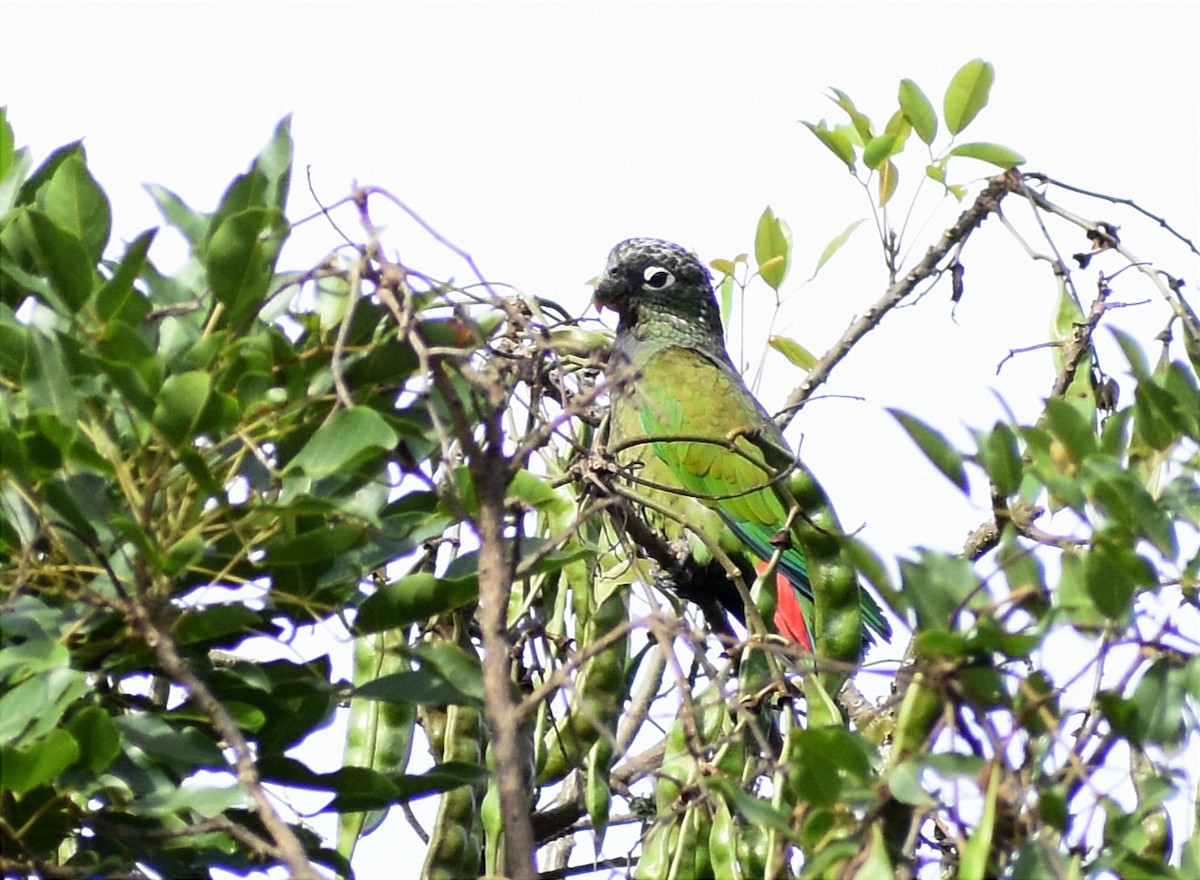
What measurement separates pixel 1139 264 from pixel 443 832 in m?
1.34

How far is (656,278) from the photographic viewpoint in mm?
5133

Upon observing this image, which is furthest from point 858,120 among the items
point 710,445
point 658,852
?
point 658,852

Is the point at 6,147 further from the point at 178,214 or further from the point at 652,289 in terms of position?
the point at 652,289

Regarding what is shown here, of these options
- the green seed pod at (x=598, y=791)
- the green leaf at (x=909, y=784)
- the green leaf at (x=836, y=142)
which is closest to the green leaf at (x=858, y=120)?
the green leaf at (x=836, y=142)

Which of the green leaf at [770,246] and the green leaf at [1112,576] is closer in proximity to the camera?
the green leaf at [1112,576]

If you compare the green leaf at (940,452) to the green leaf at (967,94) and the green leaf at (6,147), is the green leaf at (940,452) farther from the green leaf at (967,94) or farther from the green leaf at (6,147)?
the green leaf at (967,94)

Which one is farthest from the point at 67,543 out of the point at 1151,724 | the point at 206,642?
the point at 1151,724

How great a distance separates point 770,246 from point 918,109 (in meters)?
0.51

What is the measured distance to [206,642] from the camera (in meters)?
1.69

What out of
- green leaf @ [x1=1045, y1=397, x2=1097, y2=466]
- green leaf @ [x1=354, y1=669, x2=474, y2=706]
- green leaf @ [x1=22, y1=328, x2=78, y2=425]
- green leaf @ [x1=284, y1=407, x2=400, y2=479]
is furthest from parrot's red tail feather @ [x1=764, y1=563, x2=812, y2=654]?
green leaf @ [x1=22, y1=328, x2=78, y2=425]

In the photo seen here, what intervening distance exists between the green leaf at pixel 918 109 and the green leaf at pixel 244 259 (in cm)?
168

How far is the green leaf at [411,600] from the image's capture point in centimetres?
170

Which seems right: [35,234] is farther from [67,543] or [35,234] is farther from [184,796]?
[184,796]

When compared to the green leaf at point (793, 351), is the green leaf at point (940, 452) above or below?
below
